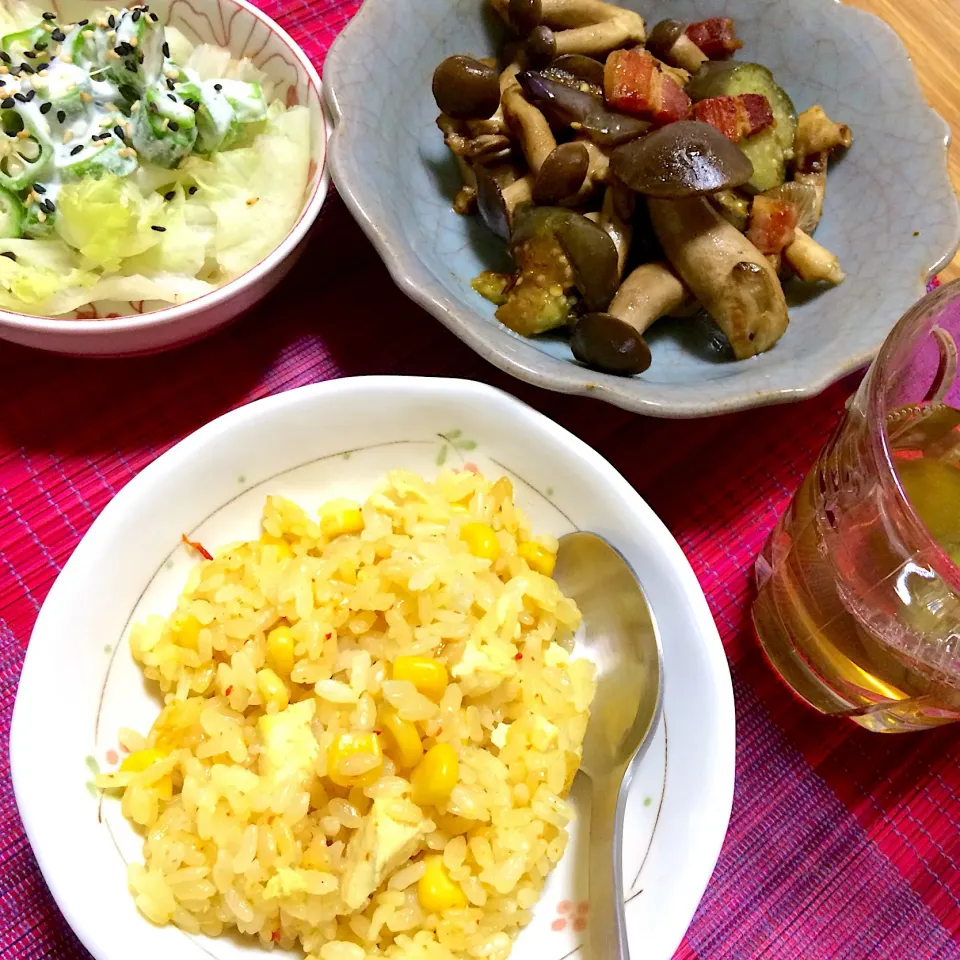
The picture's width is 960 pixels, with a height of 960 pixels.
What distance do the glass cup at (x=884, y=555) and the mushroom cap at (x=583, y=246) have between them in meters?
0.47

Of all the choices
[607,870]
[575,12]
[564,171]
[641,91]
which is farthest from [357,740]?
[575,12]

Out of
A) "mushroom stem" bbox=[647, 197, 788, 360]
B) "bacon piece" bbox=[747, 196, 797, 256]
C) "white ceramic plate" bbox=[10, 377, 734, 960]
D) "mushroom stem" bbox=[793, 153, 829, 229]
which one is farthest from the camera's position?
"mushroom stem" bbox=[793, 153, 829, 229]

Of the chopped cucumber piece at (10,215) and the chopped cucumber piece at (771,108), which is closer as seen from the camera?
the chopped cucumber piece at (10,215)

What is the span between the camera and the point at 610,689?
1.29 meters

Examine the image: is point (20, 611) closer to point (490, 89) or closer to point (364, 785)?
point (364, 785)

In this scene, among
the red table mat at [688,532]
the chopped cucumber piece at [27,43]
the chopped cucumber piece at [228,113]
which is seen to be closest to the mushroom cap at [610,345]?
the red table mat at [688,532]

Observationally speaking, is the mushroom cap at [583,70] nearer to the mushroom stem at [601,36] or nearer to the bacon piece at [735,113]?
the mushroom stem at [601,36]

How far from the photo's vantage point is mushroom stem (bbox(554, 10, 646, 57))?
172 centimetres

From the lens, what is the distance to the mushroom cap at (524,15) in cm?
167

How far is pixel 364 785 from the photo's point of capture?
1.08m

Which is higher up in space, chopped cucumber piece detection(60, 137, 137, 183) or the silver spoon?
chopped cucumber piece detection(60, 137, 137, 183)

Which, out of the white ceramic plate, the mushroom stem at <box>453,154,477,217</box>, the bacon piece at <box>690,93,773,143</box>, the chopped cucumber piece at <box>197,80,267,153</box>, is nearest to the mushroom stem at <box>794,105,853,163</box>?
the bacon piece at <box>690,93,773,143</box>

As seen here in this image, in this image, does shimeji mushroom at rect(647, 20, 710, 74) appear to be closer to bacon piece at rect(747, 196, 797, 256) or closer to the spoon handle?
bacon piece at rect(747, 196, 797, 256)

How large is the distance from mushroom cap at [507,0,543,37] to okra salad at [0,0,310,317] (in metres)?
0.47
